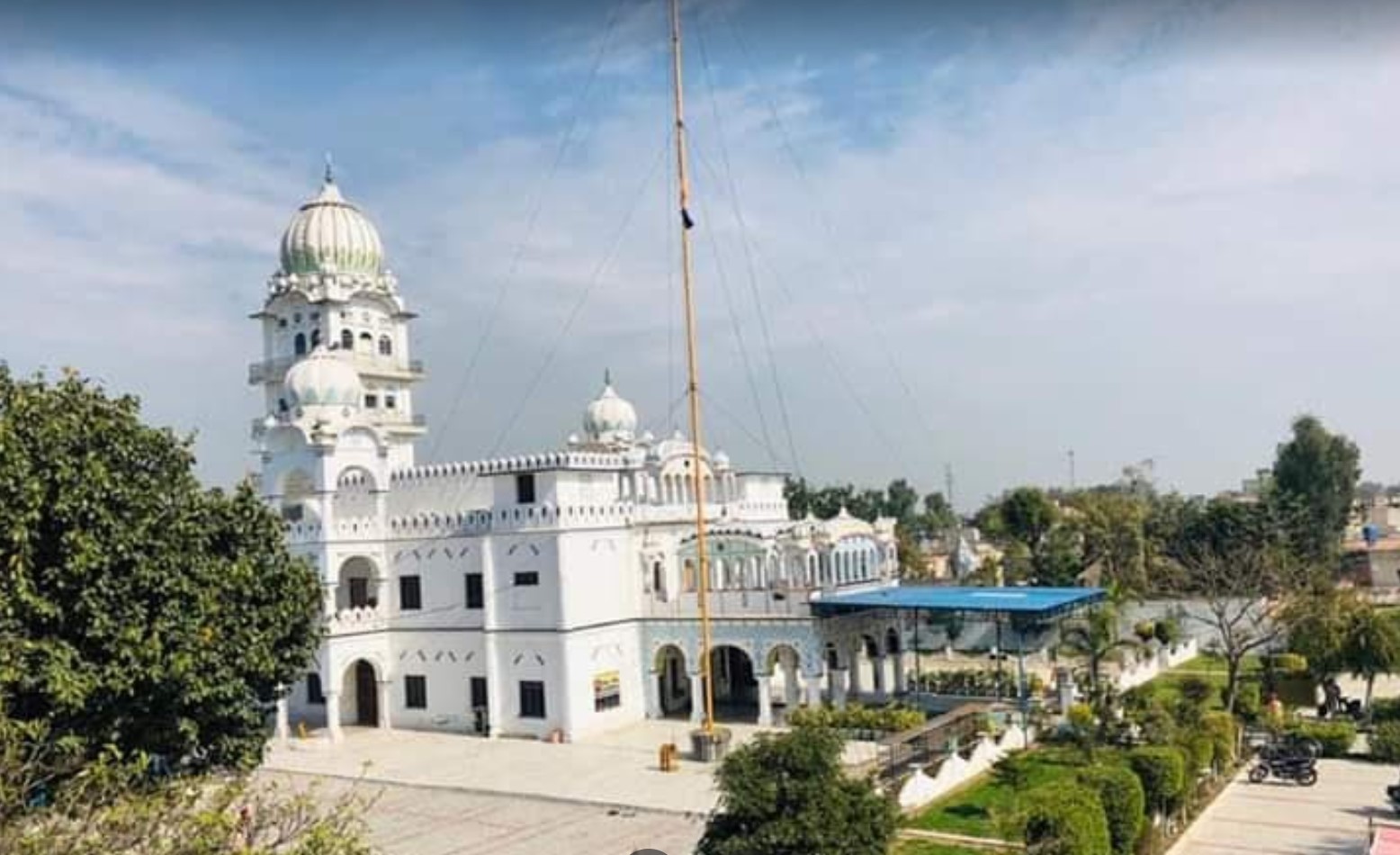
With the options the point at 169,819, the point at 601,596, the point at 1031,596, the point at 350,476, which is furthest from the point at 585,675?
the point at 169,819

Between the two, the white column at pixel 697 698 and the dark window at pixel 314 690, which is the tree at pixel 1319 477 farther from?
the dark window at pixel 314 690

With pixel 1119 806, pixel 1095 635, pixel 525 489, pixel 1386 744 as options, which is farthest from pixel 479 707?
pixel 1386 744

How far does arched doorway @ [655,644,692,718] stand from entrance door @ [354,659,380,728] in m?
7.06

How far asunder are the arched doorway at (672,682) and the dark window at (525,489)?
16.2 feet

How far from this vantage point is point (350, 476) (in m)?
29.8

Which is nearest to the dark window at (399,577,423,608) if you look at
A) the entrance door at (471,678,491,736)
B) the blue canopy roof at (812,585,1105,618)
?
the entrance door at (471,678,491,736)

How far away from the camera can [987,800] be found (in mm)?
19156

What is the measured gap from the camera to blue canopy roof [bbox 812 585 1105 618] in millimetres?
24641

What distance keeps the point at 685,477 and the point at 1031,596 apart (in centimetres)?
990

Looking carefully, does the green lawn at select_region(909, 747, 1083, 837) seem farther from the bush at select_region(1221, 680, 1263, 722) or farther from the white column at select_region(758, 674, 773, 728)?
the white column at select_region(758, 674, 773, 728)

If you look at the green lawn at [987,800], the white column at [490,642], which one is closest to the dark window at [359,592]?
the white column at [490,642]

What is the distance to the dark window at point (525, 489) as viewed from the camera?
1093 inches

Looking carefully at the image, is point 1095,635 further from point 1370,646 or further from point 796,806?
point 796,806

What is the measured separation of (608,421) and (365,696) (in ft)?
35.1
